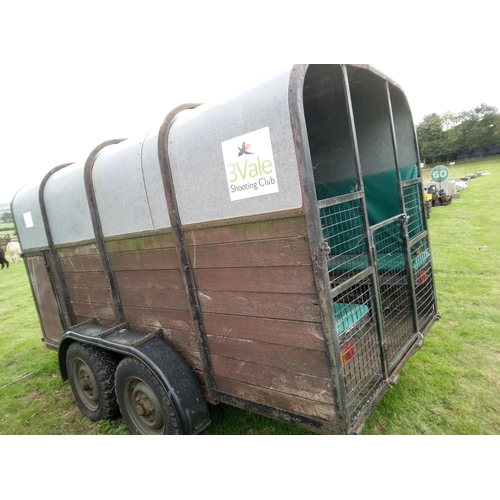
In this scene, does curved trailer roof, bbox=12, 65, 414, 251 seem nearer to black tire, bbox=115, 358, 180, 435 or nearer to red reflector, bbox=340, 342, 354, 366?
red reflector, bbox=340, 342, 354, 366

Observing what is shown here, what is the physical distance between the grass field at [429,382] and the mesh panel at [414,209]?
1.47m

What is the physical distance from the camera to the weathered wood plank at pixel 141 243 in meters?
2.68

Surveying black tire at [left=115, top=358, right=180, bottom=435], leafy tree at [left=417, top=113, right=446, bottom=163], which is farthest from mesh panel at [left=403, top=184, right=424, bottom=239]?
leafy tree at [left=417, top=113, right=446, bottom=163]

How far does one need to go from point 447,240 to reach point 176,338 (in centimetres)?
901

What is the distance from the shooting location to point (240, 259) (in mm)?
2254

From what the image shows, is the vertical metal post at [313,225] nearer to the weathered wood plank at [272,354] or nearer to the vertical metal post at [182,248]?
the weathered wood plank at [272,354]

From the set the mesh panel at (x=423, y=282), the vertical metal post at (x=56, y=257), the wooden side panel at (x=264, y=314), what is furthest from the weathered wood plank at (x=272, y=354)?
the vertical metal post at (x=56, y=257)

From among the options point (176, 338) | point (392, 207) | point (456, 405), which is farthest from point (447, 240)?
point (176, 338)

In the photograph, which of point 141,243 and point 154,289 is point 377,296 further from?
point 141,243

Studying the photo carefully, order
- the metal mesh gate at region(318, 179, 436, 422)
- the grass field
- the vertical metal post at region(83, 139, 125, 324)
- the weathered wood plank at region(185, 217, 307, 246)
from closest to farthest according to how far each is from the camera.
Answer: the weathered wood plank at region(185, 217, 307, 246)
the metal mesh gate at region(318, 179, 436, 422)
the grass field
the vertical metal post at region(83, 139, 125, 324)

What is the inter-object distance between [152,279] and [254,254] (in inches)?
46.3

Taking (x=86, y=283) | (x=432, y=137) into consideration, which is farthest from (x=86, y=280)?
(x=432, y=137)

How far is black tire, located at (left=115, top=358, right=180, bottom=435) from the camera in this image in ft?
8.70

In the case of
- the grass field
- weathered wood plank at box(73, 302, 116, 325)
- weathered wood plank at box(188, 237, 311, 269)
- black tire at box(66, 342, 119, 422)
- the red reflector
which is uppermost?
weathered wood plank at box(188, 237, 311, 269)
